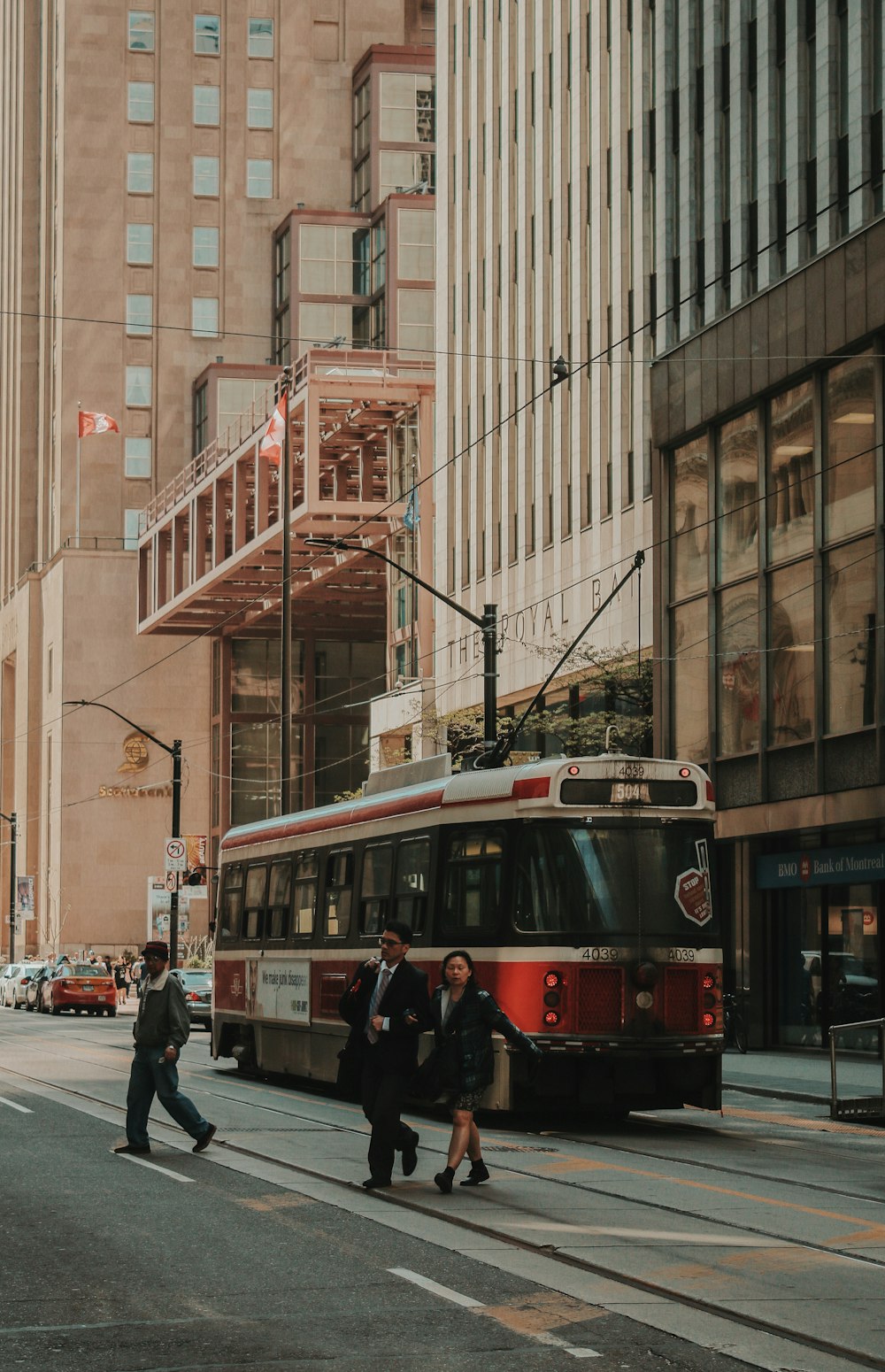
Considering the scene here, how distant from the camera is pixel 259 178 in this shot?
9544cm

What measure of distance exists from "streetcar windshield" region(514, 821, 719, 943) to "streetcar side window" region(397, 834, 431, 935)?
4.88 ft

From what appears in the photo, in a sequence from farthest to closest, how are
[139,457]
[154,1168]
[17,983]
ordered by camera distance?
[139,457] < [17,983] < [154,1168]

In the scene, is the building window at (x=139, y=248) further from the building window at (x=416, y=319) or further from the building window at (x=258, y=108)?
the building window at (x=416, y=319)

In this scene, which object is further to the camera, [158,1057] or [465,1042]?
[158,1057]

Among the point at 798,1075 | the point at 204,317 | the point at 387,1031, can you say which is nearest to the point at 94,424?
the point at 204,317

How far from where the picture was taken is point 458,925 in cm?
1836

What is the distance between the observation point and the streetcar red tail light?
1777 centimetres

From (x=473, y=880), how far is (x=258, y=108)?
83666 millimetres

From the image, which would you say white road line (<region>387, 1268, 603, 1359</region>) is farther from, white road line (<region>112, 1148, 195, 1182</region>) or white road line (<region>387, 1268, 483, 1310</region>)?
white road line (<region>112, 1148, 195, 1182</region>)

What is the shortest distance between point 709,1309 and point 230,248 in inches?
3515

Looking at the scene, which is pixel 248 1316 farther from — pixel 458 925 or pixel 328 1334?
pixel 458 925

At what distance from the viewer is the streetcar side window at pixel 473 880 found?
18.0m

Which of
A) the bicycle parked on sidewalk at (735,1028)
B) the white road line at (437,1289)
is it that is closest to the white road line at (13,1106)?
the white road line at (437,1289)

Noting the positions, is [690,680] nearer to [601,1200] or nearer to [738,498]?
[738,498]
